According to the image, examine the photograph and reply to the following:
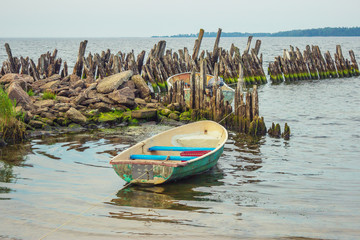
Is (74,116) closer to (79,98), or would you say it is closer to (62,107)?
(62,107)

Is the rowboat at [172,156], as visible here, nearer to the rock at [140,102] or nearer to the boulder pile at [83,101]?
the boulder pile at [83,101]

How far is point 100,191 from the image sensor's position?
876 cm

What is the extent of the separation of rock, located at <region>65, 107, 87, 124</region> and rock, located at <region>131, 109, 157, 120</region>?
6.43 ft

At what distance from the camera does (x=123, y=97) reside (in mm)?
16719

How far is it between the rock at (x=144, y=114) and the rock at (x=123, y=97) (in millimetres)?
694

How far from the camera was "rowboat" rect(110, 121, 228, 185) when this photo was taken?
28.7 ft

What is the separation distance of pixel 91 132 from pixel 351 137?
8.95 meters

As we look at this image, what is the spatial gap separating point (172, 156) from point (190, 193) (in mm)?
1085

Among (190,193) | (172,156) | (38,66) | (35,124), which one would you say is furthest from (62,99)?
(190,193)

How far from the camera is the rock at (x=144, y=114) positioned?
53.1ft

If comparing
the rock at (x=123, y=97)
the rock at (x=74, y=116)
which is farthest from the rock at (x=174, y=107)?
the rock at (x=74, y=116)

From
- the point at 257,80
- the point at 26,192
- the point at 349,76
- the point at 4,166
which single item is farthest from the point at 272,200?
the point at 349,76

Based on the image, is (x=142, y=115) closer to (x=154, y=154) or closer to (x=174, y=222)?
(x=154, y=154)

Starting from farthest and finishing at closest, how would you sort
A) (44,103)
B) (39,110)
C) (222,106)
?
(222,106) < (44,103) < (39,110)
